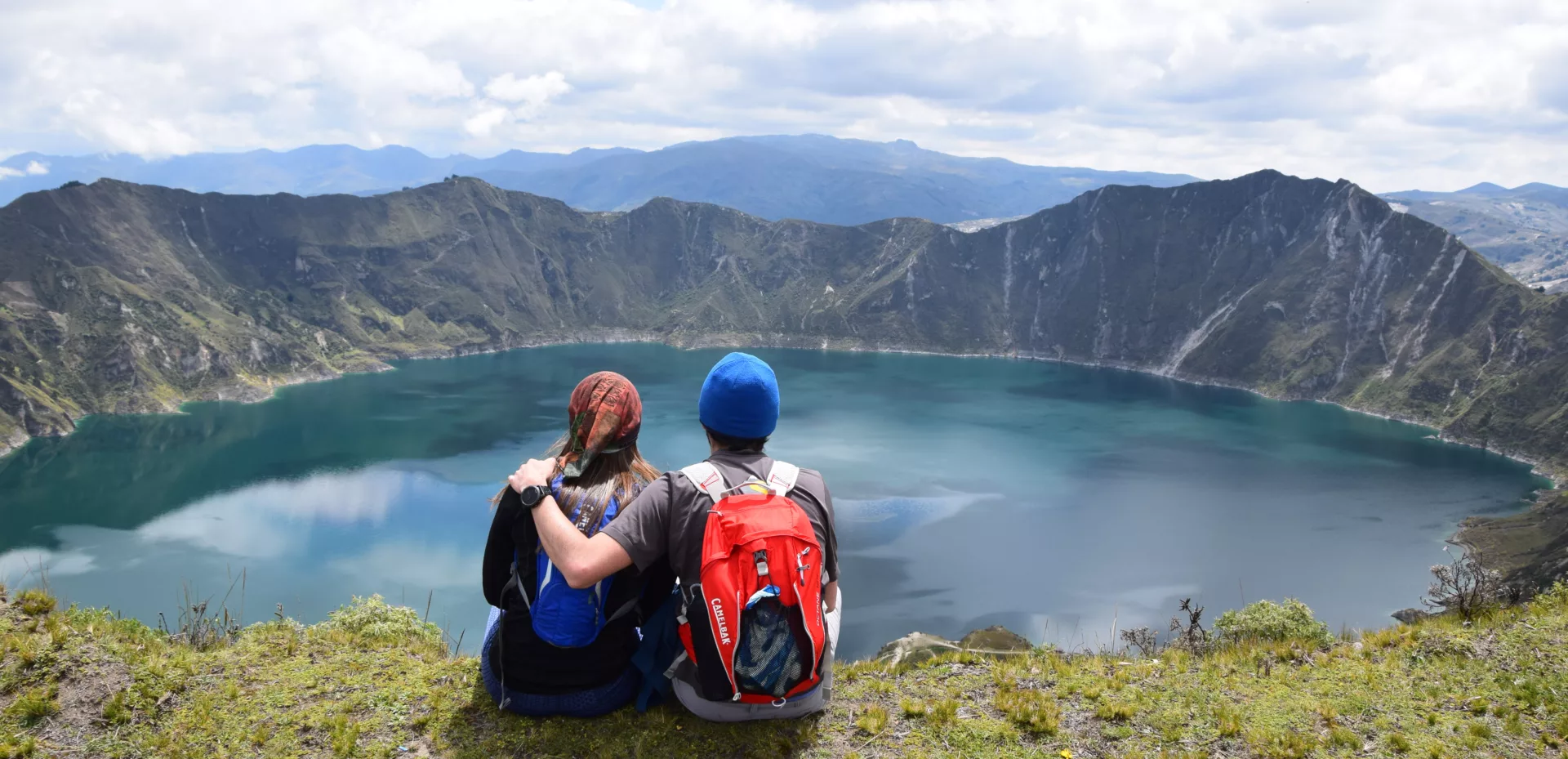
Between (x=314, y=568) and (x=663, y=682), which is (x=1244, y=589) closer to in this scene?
(x=663, y=682)

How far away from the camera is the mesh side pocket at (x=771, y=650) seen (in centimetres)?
535

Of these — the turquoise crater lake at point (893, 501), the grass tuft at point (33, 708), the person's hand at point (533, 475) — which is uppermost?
the person's hand at point (533, 475)

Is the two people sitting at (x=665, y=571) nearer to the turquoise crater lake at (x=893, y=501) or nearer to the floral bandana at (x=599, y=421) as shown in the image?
the floral bandana at (x=599, y=421)

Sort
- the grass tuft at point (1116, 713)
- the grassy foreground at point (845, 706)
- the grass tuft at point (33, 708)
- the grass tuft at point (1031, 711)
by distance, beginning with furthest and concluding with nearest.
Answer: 1. the grass tuft at point (1116, 713)
2. the grass tuft at point (1031, 711)
3. the grassy foreground at point (845, 706)
4. the grass tuft at point (33, 708)

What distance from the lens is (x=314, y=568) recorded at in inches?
2240

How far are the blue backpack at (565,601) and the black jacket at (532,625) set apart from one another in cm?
5

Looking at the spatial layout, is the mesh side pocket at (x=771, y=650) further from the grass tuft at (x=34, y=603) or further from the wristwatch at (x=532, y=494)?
the grass tuft at (x=34, y=603)

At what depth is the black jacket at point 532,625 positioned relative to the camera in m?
6.00

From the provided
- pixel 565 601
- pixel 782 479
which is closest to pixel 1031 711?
pixel 782 479

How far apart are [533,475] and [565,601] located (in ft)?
3.10

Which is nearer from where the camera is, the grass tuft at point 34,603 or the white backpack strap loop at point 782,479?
the white backpack strap loop at point 782,479

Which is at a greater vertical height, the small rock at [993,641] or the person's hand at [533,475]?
the person's hand at [533,475]

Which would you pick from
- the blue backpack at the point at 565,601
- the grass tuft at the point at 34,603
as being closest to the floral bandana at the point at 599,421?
the blue backpack at the point at 565,601

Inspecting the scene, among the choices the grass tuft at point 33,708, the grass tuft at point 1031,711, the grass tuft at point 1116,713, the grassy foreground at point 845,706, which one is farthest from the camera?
the grass tuft at point 1116,713
